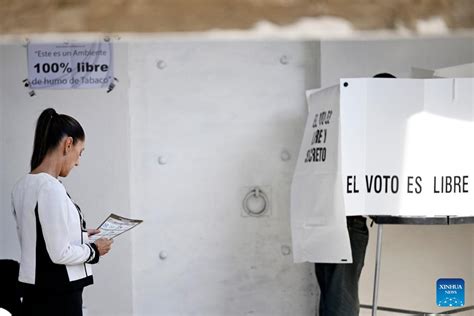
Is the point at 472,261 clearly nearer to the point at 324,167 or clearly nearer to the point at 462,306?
the point at 462,306

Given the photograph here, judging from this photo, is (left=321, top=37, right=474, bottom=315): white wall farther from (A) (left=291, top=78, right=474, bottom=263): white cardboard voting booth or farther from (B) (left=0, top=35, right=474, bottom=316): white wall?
(A) (left=291, top=78, right=474, bottom=263): white cardboard voting booth

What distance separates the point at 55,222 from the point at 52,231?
3 centimetres

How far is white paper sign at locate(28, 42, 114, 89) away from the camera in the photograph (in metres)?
4.85

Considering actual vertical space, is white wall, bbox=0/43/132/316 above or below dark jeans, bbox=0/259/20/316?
above

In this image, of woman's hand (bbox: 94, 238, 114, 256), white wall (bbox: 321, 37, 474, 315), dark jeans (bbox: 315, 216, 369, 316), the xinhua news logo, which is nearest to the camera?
woman's hand (bbox: 94, 238, 114, 256)

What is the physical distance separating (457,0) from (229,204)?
4.32 meters

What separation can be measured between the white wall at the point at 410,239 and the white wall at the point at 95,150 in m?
1.23

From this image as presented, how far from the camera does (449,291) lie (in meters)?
4.61

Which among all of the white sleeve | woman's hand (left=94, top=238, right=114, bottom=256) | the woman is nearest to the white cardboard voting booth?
woman's hand (left=94, top=238, right=114, bottom=256)

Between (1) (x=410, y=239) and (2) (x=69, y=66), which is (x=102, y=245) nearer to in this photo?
(2) (x=69, y=66)

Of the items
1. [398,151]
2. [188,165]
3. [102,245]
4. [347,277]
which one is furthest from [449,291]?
[102,245]

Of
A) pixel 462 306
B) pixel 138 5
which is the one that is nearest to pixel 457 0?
pixel 138 5

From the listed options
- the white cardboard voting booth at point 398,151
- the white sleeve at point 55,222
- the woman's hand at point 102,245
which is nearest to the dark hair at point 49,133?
the white sleeve at point 55,222

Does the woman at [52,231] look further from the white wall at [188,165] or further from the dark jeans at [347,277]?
the white wall at [188,165]
